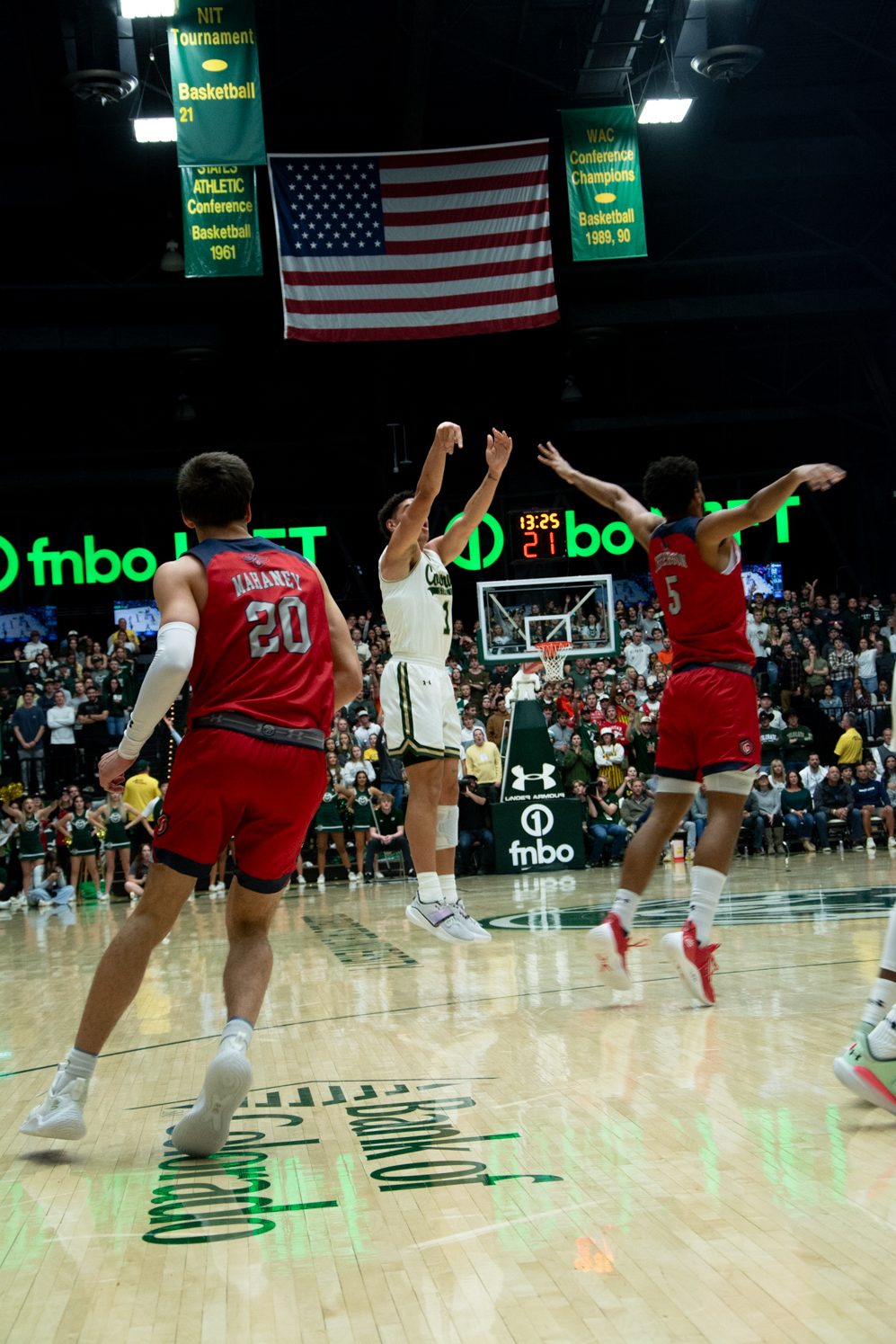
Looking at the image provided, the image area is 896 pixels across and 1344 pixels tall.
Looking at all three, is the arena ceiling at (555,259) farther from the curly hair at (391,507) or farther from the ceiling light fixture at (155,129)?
the curly hair at (391,507)

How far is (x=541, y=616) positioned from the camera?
67.9 feet

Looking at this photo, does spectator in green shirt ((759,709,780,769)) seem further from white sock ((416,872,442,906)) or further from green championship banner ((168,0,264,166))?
white sock ((416,872,442,906))

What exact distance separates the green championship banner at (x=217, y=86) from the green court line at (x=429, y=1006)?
1447cm

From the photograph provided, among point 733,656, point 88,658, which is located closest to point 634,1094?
point 733,656

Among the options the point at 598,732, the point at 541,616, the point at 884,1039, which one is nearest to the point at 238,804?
the point at 884,1039

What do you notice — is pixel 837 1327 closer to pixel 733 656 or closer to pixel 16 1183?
pixel 16 1183

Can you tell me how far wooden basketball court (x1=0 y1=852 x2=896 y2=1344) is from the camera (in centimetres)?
217

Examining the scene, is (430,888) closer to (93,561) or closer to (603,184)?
(603,184)

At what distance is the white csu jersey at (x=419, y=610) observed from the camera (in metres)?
6.85

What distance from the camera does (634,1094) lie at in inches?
141

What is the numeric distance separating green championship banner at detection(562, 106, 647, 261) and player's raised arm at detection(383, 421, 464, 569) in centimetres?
1415

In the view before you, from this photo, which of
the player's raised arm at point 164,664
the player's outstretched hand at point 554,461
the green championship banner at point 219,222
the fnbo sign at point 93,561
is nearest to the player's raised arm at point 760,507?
the player's outstretched hand at point 554,461

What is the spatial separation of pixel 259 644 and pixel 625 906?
91.5 inches

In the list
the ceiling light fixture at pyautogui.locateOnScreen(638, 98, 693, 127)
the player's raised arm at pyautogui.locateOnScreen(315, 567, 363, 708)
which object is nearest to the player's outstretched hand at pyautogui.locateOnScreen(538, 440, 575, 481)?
the player's raised arm at pyautogui.locateOnScreen(315, 567, 363, 708)
